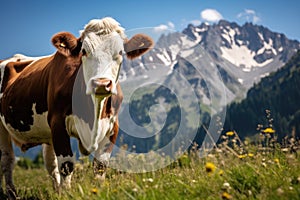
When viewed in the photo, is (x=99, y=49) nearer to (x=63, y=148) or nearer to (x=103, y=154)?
(x=63, y=148)

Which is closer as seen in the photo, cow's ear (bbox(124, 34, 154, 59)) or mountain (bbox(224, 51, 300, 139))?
cow's ear (bbox(124, 34, 154, 59))

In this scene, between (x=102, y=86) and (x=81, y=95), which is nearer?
(x=102, y=86)

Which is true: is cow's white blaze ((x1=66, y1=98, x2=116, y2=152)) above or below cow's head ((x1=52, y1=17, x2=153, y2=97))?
below

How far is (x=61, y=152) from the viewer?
20.2 feet

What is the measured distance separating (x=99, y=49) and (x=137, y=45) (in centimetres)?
118

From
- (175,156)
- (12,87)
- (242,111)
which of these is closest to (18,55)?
(12,87)

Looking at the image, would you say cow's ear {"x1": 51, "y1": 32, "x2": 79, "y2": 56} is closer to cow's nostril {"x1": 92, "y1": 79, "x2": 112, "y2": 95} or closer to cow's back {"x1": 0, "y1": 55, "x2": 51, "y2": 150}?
cow's back {"x1": 0, "y1": 55, "x2": 51, "y2": 150}

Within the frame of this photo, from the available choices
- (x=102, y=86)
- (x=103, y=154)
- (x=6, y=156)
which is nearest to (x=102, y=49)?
(x=102, y=86)

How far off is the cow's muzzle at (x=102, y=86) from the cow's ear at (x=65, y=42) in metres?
1.24

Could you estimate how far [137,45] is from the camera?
704 centimetres

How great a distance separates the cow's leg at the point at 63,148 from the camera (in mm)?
6098

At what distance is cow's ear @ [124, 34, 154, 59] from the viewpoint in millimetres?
6911

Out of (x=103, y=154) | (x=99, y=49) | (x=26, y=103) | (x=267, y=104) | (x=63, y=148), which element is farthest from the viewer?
(x=267, y=104)

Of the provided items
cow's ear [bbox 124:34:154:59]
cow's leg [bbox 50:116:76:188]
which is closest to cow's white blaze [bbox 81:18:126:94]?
cow's ear [bbox 124:34:154:59]
